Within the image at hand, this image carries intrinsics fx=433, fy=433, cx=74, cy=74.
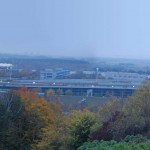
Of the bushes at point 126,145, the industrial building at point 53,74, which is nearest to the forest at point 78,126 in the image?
the bushes at point 126,145

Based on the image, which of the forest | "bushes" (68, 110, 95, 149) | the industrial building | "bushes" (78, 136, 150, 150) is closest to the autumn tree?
the forest

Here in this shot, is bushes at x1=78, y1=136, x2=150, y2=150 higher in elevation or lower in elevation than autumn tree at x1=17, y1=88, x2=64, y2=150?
higher

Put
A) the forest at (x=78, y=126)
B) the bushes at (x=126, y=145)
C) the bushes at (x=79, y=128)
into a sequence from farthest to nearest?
1. the bushes at (x=79, y=128)
2. the forest at (x=78, y=126)
3. the bushes at (x=126, y=145)

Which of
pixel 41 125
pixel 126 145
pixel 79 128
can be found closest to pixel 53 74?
Result: pixel 41 125

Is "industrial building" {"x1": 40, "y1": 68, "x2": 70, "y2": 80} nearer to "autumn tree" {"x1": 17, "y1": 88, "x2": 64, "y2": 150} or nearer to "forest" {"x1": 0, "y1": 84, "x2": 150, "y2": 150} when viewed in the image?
"autumn tree" {"x1": 17, "y1": 88, "x2": 64, "y2": 150}

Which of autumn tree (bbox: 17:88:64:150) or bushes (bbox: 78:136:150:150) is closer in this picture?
bushes (bbox: 78:136:150:150)

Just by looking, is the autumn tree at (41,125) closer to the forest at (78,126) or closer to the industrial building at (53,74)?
the forest at (78,126)

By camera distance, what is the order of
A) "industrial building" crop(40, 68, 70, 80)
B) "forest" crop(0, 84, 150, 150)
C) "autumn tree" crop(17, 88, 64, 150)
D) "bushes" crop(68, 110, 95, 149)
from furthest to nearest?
"industrial building" crop(40, 68, 70, 80) → "autumn tree" crop(17, 88, 64, 150) → "bushes" crop(68, 110, 95, 149) → "forest" crop(0, 84, 150, 150)

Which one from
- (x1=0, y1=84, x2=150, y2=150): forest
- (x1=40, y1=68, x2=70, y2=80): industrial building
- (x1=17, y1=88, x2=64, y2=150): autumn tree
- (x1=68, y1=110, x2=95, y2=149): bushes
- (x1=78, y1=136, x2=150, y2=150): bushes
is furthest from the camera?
(x1=40, y1=68, x2=70, y2=80): industrial building

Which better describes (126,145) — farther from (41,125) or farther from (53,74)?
(53,74)
